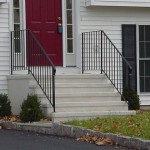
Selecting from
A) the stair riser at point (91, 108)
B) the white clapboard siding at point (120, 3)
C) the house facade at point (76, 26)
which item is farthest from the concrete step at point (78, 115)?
the white clapboard siding at point (120, 3)

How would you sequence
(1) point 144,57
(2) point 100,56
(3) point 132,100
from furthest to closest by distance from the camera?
1. (1) point 144,57
2. (2) point 100,56
3. (3) point 132,100

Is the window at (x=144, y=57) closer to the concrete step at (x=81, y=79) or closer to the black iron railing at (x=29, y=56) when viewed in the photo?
the concrete step at (x=81, y=79)

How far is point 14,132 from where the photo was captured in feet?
41.9

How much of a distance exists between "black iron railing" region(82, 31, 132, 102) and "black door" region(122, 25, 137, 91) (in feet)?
1.45

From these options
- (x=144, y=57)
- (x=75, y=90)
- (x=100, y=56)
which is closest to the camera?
(x=75, y=90)

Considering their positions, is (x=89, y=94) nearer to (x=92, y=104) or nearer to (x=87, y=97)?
(x=87, y=97)

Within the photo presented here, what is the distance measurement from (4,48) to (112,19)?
3369 millimetres

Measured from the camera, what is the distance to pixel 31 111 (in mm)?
13266

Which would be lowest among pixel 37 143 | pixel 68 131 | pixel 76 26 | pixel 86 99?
pixel 37 143

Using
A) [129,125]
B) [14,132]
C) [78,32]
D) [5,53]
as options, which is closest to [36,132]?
[14,132]

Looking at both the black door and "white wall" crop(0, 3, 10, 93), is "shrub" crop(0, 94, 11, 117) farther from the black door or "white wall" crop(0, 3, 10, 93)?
the black door

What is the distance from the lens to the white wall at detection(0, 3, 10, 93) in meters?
15.2

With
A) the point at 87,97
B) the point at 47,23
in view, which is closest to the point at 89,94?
the point at 87,97

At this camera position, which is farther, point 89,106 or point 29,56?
point 29,56
